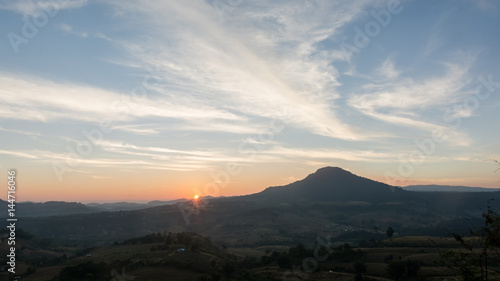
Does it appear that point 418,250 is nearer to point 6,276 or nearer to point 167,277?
point 167,277

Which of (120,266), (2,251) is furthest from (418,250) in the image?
(2,251)

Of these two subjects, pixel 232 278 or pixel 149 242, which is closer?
pixel 232 278

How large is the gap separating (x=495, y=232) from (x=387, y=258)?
328ft

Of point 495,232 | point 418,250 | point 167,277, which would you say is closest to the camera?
point 495,232

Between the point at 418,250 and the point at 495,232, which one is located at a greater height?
the point at 495,232

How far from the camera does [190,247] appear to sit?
397ft

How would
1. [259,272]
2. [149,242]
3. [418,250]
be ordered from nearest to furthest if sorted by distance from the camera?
[259,272] < [418,250] < [149,242]

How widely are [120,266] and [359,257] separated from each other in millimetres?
74557

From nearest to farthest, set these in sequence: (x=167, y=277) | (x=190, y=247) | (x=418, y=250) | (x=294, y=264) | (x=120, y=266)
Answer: (x=167, y=277) → (x=120, y=266) → (x=294, y=264) → (x=418, y=250) → (x=190, y=247)

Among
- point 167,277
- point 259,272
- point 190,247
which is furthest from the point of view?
point 190,247

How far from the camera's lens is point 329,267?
4067 inches

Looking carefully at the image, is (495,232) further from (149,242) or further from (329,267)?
(149,242)

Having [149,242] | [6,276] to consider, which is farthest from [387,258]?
[6,276]

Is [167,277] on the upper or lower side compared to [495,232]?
lower
